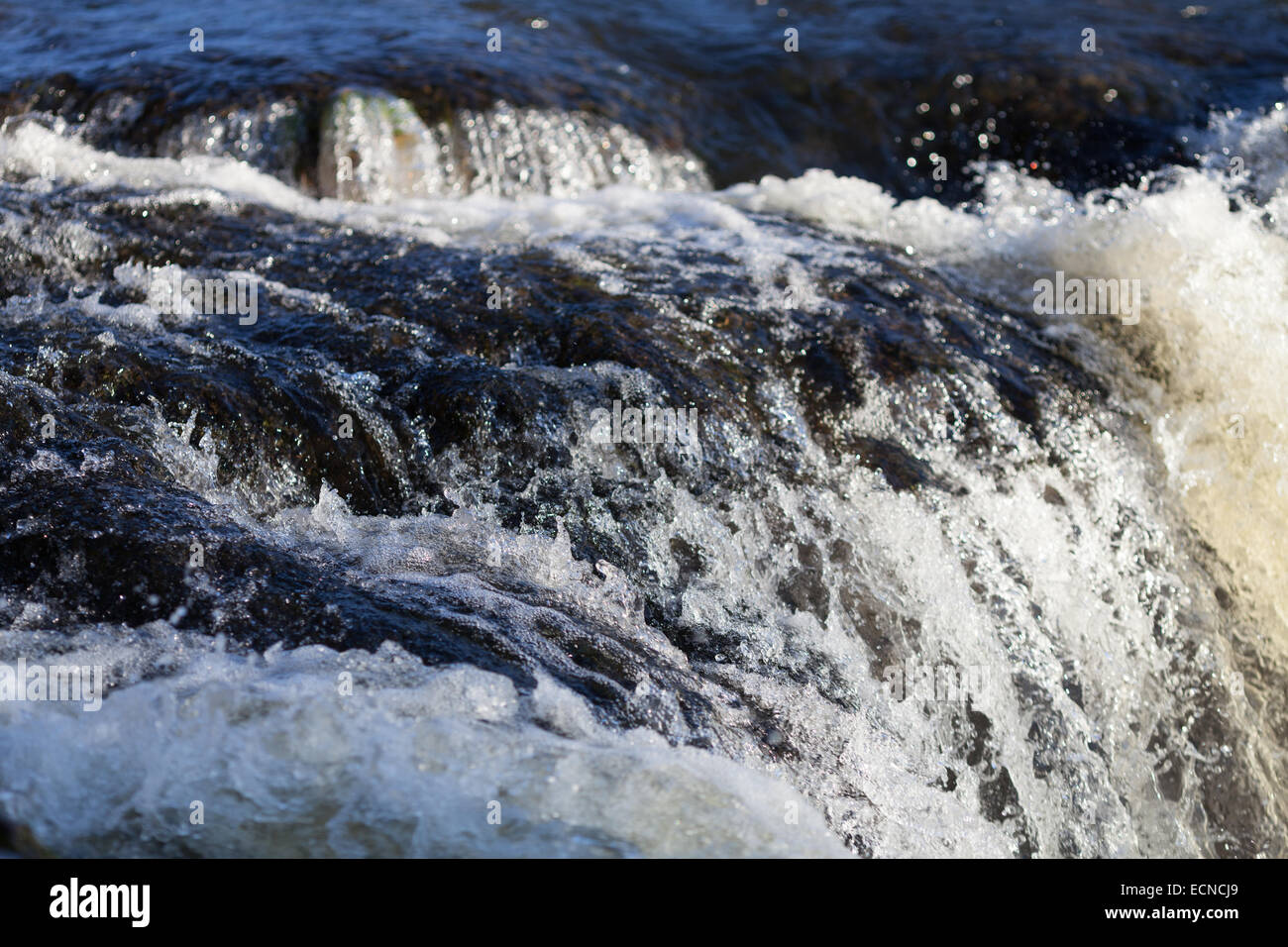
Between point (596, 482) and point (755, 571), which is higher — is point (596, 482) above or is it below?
above

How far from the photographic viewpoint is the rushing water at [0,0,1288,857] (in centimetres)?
257

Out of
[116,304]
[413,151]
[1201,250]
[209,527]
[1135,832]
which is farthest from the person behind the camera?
[413,151]

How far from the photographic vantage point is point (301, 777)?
2424mm

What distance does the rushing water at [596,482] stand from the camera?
257 centimetres

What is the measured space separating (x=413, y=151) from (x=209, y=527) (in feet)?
15.8

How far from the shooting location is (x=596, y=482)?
13.4 ft

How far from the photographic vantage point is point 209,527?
3.19 meters

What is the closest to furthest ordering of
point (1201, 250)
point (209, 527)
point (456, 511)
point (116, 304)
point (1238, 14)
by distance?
point (209, 527), point (456, 511), point (116, 304), point (1201, 250), point (1238, 14)

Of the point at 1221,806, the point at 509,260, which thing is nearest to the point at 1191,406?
the point at 1221,806

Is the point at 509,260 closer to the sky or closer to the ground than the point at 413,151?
closer to the ground
